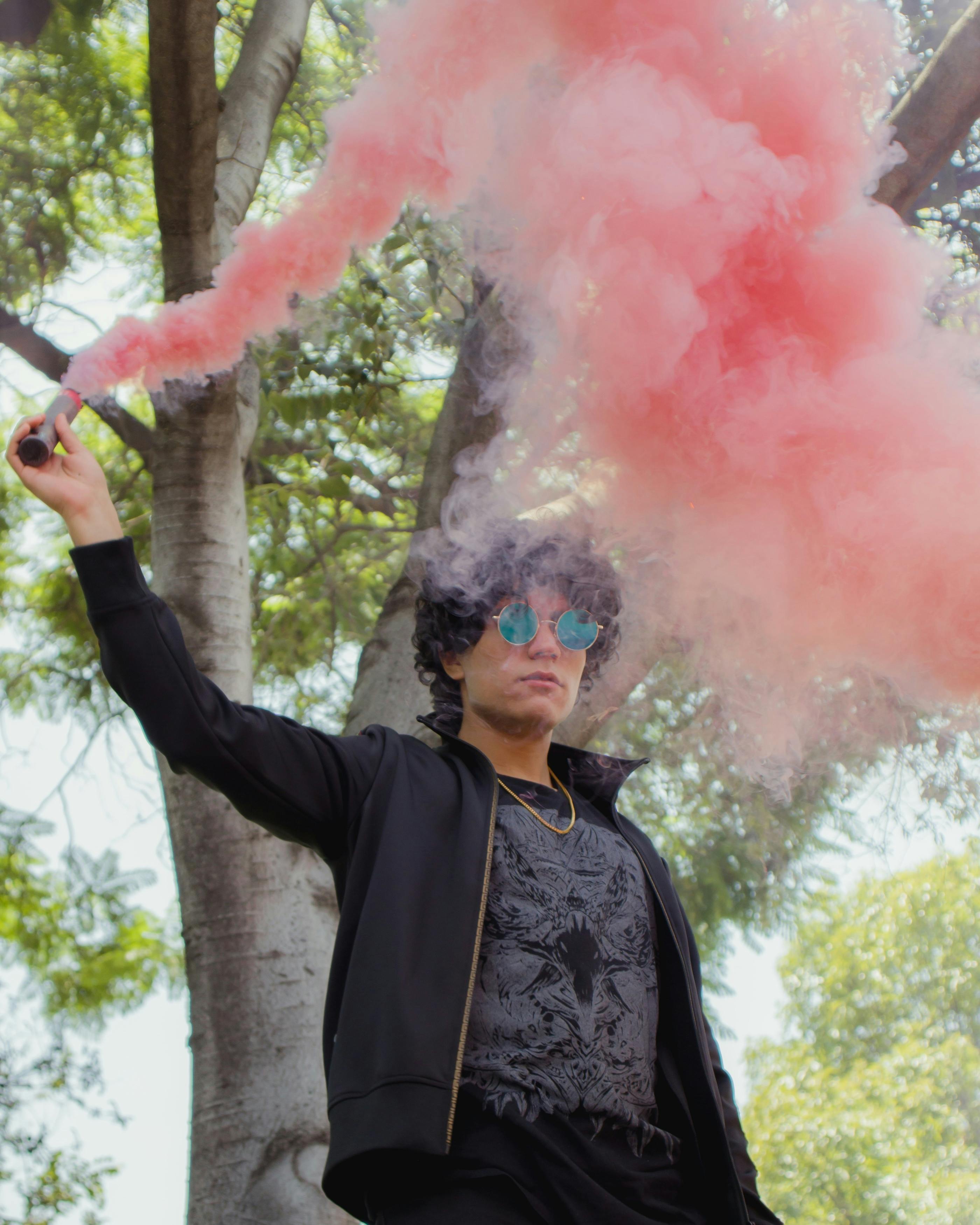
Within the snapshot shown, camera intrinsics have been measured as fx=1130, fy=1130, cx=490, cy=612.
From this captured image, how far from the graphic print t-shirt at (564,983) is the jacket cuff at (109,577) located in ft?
2.60

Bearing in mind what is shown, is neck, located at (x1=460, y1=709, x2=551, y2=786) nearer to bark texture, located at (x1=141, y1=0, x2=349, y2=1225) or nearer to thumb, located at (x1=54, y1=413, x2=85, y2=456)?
thumb, located at (x1=54, y1=413, x2=85, y2=456)

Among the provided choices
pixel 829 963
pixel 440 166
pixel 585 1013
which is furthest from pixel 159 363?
pixel 829 963

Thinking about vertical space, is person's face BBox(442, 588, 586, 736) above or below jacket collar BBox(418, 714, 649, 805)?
above

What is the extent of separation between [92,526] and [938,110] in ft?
9.91

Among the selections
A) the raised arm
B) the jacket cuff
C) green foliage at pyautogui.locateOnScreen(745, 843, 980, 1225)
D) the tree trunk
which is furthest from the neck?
green foliage at pyautogui.locateOnScreen(745, 843, 980, 1225)

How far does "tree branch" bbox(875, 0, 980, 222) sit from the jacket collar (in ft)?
7.26

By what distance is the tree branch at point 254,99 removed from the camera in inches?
183

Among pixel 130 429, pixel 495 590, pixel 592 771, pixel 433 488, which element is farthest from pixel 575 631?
pixel 130 429

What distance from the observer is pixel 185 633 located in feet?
12.4

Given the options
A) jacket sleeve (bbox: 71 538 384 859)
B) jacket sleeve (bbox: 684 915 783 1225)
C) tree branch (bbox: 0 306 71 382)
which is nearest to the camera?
jacket sleeve (bbox: 71 538 384 859)

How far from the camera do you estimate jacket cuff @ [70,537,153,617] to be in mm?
1849

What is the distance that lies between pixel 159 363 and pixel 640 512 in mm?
1274

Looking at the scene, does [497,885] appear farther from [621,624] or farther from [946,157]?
[946,157]

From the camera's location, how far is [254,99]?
16.1 ft
